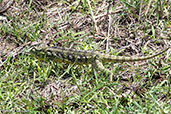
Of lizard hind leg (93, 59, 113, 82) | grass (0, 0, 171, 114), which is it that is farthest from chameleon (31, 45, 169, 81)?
grass (0, 0, 171, 114)

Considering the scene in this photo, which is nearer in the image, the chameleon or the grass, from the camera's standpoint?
the grass

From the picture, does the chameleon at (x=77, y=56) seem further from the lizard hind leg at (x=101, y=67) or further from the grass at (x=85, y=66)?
the grass at (x=85, y=66)

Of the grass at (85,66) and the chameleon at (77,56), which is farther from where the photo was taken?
the chameleon at (77,56)

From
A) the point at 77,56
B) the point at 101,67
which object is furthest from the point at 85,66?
the point at 101,67

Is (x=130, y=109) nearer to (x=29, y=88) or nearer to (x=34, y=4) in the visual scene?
(x=29, y=88)

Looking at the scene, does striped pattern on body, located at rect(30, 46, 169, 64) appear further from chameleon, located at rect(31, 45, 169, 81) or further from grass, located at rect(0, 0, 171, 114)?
grass, located at rect(0, 0, 171, 114)

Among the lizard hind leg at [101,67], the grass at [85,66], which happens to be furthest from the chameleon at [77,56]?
the grass at [85,66]

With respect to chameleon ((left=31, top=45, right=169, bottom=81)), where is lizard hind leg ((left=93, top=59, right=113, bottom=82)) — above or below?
below
